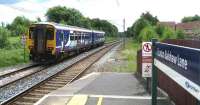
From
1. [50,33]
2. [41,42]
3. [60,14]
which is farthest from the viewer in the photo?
[60,14]

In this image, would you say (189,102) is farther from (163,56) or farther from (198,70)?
(198,70)

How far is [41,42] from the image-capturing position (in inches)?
1248

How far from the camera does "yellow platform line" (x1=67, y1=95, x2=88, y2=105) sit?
1194 centimetres

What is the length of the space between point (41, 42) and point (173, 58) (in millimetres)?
25131

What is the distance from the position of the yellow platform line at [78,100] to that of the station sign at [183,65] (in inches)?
158

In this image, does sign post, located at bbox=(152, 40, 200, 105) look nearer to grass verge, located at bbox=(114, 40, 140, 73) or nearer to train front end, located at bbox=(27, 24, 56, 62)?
grass verge, located at bbox=(114, 40, 140, 73)

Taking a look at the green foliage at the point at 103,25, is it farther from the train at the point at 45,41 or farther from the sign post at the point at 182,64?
the sign post at the point at 182,64

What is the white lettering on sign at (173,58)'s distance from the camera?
248 inches

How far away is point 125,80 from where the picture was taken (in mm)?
18188

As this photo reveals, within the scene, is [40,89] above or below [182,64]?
below

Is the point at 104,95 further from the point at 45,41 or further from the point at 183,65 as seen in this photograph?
the point at 45,41

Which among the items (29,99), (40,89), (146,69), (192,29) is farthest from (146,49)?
(192,29)

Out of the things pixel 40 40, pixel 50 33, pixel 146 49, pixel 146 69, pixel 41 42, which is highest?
pixel 50 33

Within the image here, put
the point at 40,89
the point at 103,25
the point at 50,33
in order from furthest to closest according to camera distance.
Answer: the point at 103,25, the point at 50,33, the point at 40,89
